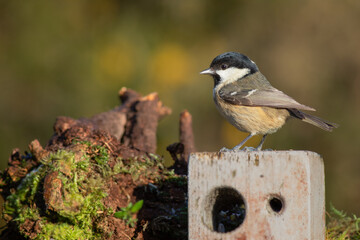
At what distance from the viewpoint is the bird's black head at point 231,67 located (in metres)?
3.70

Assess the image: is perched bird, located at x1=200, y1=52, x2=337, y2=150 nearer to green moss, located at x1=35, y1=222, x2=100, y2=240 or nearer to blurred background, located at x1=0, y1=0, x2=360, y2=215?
green moss, located at x1=35, y1=222, x2=100, y2=240

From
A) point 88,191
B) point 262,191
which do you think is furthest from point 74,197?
point 262,191

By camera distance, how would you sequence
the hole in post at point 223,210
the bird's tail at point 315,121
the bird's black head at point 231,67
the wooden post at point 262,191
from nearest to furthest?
1. the wooden post at point 262,191
2. the hole in post at point 223,210
3. the bird's tail at point 315,121
4. the bird's black head at point 231,67

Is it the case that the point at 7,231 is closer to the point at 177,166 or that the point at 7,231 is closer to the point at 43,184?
the point at 43,184

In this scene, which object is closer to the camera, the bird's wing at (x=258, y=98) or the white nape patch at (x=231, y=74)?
the bird's wing at (x=258, y=98)

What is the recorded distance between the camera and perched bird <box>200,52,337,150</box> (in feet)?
11.3

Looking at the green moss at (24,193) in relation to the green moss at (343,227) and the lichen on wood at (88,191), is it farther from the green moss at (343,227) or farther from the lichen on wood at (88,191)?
the green moss at (343,227)

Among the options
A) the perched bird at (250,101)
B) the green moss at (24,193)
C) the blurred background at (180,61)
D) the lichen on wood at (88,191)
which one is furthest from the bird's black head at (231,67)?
the blurred background at (180,61)

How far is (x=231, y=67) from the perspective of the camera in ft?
12.3

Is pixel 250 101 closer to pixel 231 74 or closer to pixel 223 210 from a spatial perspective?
pixel 231 74

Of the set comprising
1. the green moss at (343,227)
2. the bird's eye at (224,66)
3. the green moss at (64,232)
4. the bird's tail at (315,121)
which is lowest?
the green moss at (64,232)

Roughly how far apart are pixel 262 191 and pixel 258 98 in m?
0.99

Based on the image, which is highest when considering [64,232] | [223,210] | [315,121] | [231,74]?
[231,74]

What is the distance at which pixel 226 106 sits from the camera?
141 inches
